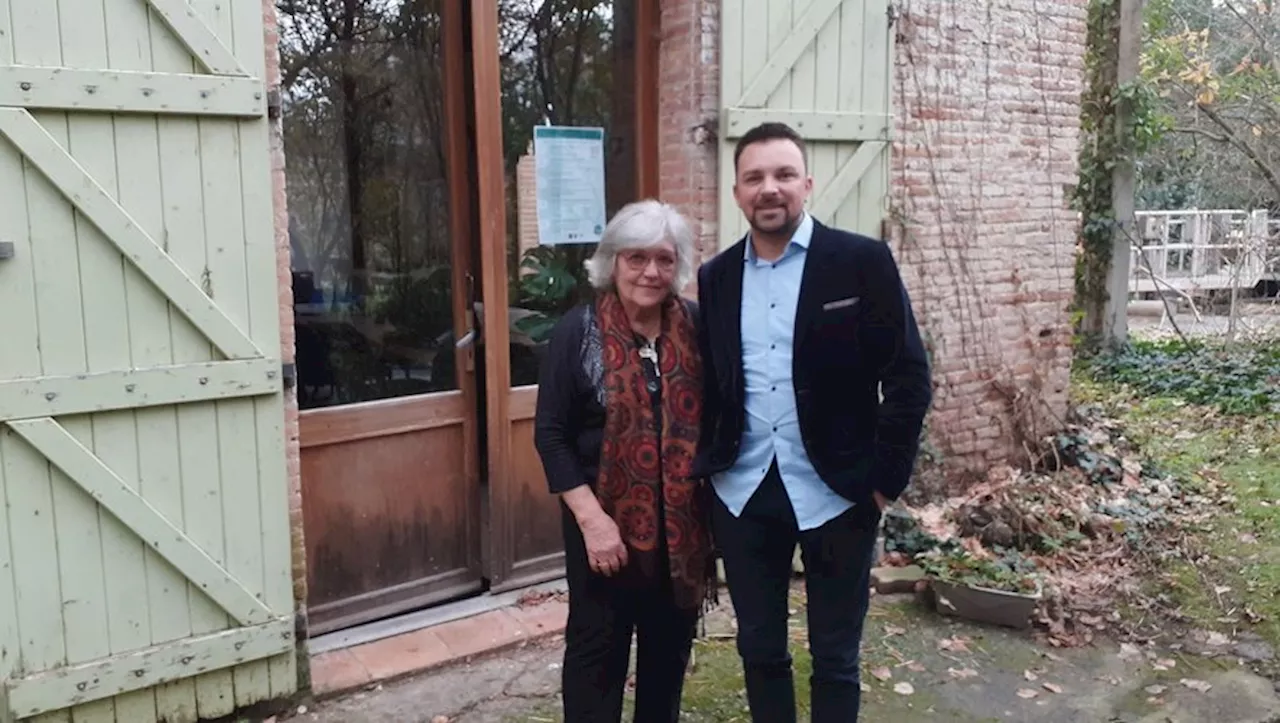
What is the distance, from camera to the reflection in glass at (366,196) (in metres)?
3.74

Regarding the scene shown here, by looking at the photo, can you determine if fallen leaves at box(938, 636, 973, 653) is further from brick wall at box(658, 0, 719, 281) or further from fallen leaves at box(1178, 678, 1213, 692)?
brick wall at box(658, 0, 719, 281)

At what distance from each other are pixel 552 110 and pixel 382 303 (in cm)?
109

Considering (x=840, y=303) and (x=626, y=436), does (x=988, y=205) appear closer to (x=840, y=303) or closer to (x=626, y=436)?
(x=840, y=303)

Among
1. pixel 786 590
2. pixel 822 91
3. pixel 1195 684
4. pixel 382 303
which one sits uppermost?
pixel 822 91

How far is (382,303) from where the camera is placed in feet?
12.9

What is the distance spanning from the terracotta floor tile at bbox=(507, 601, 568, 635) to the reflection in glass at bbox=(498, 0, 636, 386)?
0.95m

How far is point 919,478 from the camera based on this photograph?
528 centimetres

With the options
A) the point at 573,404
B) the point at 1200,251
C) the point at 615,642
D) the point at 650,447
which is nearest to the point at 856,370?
the point at 650,447

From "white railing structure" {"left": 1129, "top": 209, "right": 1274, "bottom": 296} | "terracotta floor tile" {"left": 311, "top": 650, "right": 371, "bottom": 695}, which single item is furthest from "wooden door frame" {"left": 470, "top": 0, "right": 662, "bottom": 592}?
"white railing structure" {"left": 1129, "top": 209, "right": 1274, "bottom": 296}

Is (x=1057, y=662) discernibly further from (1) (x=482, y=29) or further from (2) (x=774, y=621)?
(1) (x=482, y=29)

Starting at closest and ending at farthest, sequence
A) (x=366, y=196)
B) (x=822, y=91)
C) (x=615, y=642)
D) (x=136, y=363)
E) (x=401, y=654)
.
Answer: (x=615, y=642), (x=136, y=363), (x=401, y=654), (x=366, y=196), (x=822, y=91)

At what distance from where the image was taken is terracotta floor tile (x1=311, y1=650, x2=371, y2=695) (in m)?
3.49

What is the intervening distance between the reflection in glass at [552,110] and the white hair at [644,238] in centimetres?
163

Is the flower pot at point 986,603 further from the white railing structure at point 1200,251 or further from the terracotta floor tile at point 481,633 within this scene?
the white railing structure at point 1200,251
